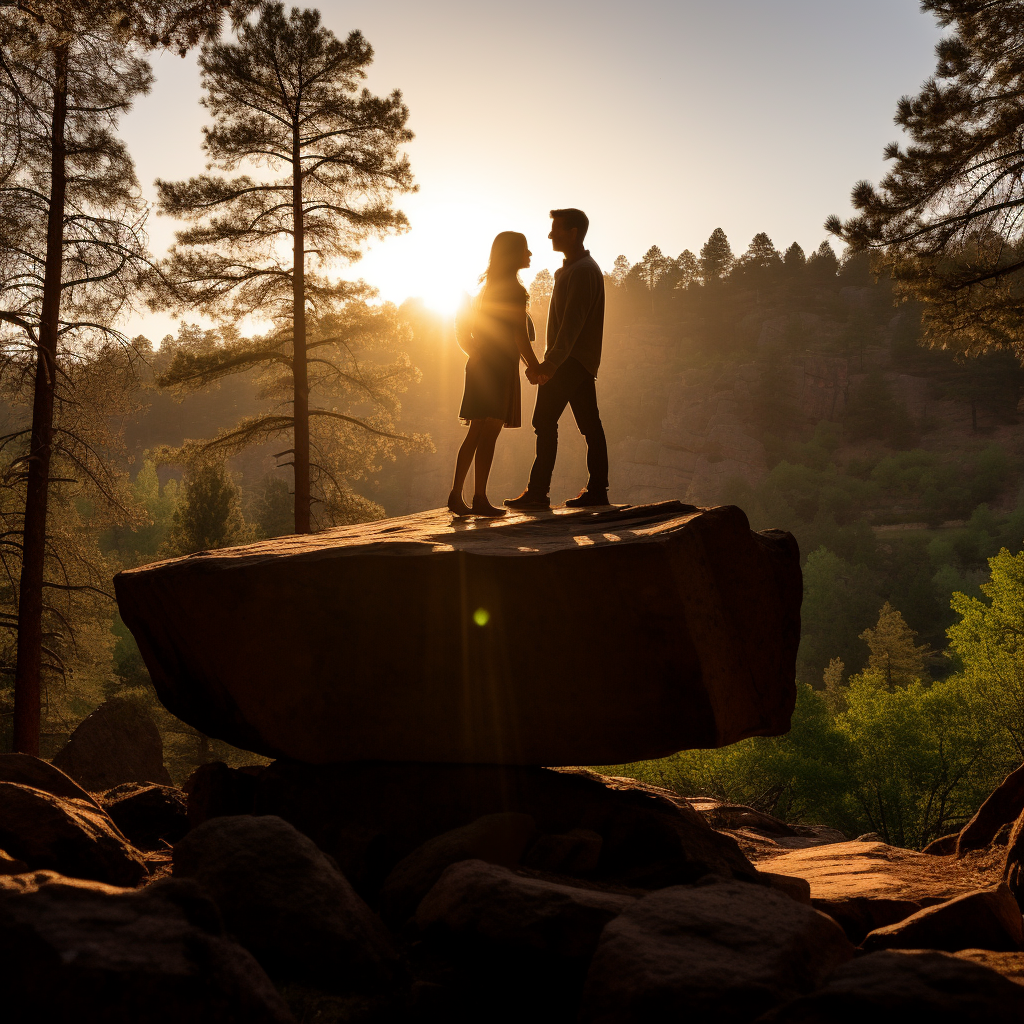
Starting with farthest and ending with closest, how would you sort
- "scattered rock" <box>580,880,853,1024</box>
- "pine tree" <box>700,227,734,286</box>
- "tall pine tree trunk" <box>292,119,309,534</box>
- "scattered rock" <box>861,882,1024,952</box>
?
1. "pine tree" <box>700,227,734,286</box>
2. "tall pine tree trunk" <box>292,119,309,534</box>
3. "scattered rock" <box>861,882,1024,952</box>
4. "scattered rock" <box>580,880,853,1024</box>

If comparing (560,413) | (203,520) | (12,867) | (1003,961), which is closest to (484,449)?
(560,413)

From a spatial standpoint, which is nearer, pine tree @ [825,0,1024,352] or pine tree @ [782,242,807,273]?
pine tree @ [825,0,1024,352]

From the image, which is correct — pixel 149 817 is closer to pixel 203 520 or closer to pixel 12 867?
pixel 12 867

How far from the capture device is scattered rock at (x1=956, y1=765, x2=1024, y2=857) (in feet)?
20.7

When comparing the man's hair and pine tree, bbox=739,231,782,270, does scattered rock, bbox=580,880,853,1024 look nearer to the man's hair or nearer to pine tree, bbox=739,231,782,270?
the man's hair

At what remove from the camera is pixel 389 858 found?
4.40 meters

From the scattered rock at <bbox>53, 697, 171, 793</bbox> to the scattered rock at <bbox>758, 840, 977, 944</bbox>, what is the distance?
9.10 m

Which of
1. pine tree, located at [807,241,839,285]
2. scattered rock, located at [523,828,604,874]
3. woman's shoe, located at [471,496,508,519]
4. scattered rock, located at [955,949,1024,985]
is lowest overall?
scattered rock, located at [523,828,604,874]

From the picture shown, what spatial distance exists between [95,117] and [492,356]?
705cm

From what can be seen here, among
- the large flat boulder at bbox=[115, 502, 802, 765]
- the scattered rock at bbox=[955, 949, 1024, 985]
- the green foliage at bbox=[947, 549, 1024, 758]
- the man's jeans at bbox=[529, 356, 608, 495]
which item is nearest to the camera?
the scattered rock at bbox=[955, 949, 1024, 985]

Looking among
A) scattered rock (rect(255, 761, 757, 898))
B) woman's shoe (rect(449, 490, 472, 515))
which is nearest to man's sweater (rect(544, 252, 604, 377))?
woman's shoe (rect(449, 490, 472, 515))

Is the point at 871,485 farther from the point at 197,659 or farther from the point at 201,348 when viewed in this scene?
the point at 197,659

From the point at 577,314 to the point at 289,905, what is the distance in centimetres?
415

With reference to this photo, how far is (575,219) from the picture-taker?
5.76 metres
